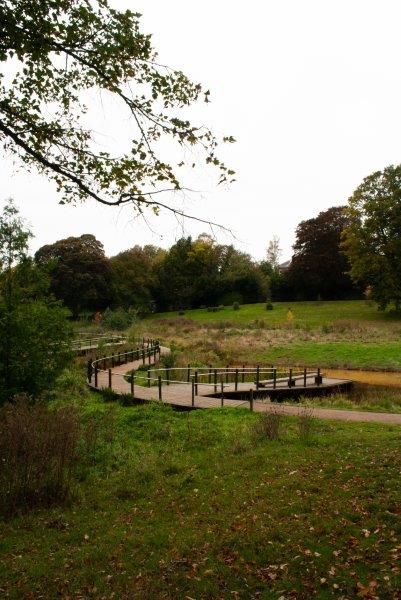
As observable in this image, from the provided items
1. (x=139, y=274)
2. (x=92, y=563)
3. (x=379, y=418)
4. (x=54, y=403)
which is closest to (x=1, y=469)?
(x=92, y=563)

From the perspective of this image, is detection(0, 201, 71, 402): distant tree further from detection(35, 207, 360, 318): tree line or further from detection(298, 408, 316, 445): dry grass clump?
detection(35, 207, 360, 318): tree line

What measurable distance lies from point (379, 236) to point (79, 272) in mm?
31493

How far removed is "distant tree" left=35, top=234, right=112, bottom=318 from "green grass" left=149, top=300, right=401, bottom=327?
11.4 metres

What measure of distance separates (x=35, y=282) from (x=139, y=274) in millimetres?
48947

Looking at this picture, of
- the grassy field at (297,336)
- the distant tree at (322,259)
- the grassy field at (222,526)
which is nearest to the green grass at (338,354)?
the grassy field at (297,336)

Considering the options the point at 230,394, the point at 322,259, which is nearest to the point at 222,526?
the point at 230,394

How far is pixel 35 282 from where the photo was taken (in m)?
11.8

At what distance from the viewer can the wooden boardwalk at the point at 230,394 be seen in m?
13.5

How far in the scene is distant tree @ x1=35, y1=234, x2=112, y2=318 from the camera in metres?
52.0

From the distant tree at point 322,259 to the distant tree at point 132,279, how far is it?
18528 millimetres

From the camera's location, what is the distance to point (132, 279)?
5947 centimetres

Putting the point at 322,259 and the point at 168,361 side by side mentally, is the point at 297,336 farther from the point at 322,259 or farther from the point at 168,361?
the point at 322,259

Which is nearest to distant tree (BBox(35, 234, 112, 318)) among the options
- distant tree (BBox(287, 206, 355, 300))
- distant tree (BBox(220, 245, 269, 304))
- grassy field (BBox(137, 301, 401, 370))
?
grassy field (BBox(137, 301, 401, 370))

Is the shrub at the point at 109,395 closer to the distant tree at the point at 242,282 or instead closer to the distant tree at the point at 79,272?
the distant tree at the point at 79,272
